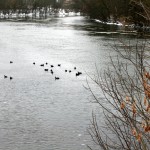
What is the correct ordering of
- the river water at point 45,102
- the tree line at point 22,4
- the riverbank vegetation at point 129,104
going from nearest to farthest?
1. the riverbank vegetation at point 129,104
2. the river water at point 45,102
3. the tree line at point 22,4

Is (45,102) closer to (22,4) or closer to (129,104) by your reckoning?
(129,104)

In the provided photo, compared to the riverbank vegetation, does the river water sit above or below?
below

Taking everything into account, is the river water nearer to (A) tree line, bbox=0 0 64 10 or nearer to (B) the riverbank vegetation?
(B) the riverbank vegetation

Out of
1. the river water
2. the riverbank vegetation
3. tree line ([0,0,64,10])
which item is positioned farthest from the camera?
tree line ([0,0,64,10])

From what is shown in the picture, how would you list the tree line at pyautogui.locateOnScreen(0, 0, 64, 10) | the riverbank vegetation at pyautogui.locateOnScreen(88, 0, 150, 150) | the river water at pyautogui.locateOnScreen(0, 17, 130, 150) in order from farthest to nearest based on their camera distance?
the tree line at pyautogui.locateOnScreen(0, 0, 64, 10), the river water at pyautogui.locateOnScreen(0, 17, 130, 150), the riverbank vegetation at pyautogui.locateOnScreen(88, 0, 150, 150)

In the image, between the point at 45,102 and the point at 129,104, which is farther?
the point at 45,102

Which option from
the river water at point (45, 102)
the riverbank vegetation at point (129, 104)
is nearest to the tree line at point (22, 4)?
the river water at point (45, 102)

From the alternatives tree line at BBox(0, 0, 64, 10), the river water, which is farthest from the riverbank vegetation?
tree line at BBox(0, 0, 64, 10)

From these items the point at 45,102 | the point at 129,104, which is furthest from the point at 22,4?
the point at 129,104

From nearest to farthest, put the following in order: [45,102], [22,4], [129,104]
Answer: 1. [129,104]
2. [45,102]
3. [22,4]

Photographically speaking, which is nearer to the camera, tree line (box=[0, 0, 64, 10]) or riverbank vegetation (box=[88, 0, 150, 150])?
riverbank vegetation (box=[88, 0, 150, 150])

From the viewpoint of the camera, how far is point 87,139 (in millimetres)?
15469

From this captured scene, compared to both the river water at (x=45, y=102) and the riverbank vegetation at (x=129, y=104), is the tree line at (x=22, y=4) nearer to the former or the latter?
the river water at (x=45, y=102)

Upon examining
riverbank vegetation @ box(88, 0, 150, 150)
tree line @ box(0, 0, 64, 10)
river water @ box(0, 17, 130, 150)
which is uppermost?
tree line @ box(0, 0, 64, 10)
